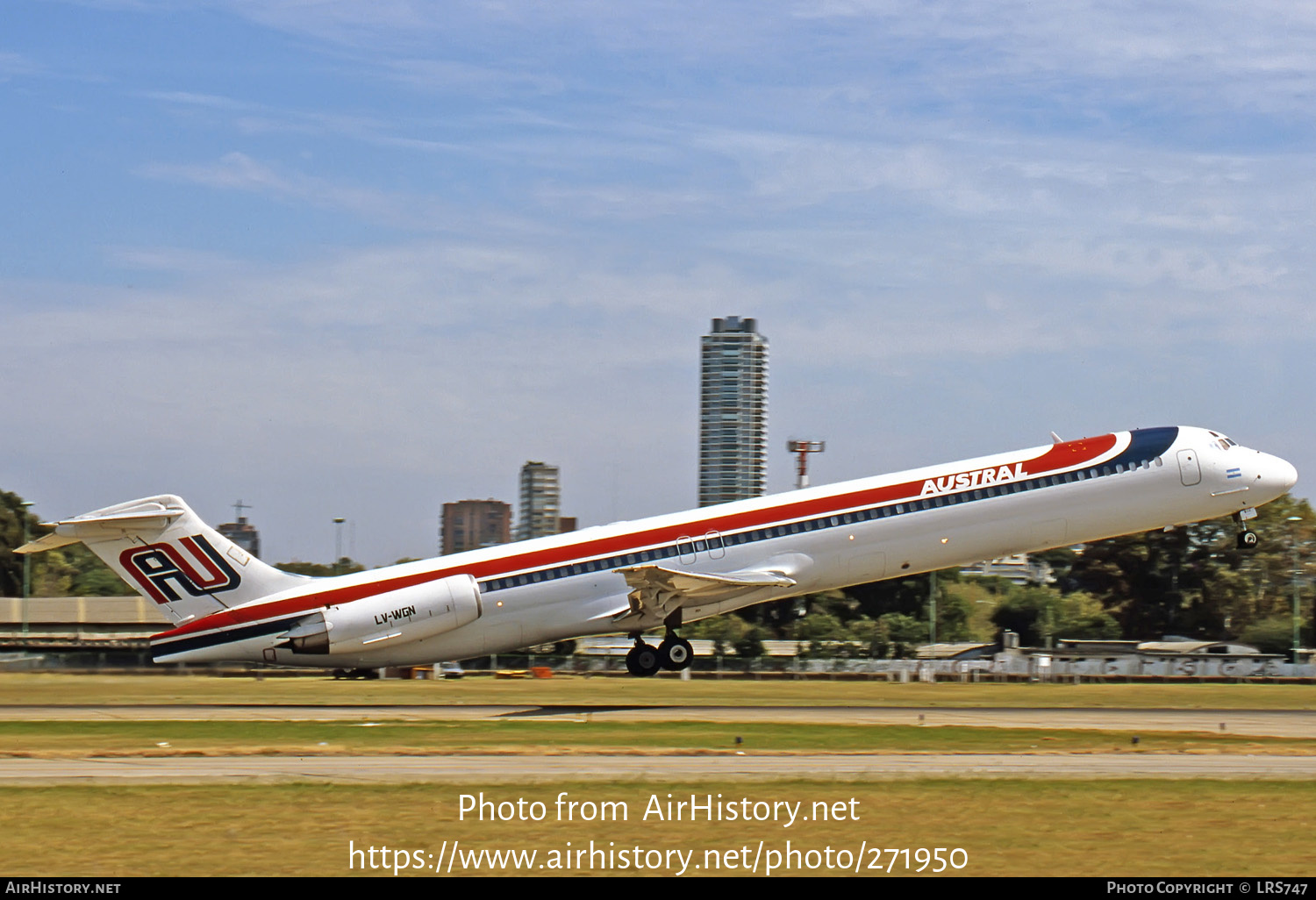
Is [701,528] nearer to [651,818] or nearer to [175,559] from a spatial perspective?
[175,559]

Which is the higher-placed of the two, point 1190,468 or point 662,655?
point 1190,468

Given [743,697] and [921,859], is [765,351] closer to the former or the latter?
[743,697]

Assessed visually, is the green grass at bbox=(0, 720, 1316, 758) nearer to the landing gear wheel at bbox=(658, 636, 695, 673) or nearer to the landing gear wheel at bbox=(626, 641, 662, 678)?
the landing gear wheel at bbox=(658, 636, 695, 673)

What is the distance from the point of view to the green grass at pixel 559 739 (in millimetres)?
23734

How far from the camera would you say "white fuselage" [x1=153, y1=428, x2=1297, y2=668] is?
115 feet

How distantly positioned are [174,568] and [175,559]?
0.70 ft

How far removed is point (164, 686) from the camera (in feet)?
117

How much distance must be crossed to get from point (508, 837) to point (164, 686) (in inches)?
928

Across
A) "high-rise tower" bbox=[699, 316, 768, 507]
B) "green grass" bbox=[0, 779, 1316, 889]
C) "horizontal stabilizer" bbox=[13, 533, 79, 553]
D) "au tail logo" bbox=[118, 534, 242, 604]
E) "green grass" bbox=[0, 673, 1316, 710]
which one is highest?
"high-rise tower" bbox=[699, 316, 768, 507]

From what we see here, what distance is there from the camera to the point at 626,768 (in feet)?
68.8

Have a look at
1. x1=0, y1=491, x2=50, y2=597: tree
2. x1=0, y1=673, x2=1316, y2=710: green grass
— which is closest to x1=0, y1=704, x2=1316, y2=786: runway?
x1=0, y1=673, x2=1316, y2=710: green grass

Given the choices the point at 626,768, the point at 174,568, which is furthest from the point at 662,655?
the point at 626,768

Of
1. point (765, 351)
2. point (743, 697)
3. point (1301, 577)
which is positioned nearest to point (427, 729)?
point (743, 697)

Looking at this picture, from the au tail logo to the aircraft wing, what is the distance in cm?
993
